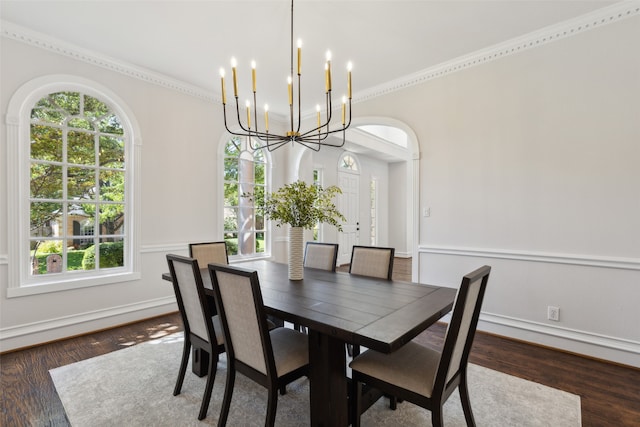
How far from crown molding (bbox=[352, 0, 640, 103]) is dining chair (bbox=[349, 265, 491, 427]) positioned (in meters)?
2.56

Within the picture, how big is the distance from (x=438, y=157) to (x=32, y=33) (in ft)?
13.4

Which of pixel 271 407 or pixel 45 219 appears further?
pixel 45 219

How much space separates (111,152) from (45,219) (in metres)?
0.91

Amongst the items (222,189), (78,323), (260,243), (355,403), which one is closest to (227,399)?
(355,403)

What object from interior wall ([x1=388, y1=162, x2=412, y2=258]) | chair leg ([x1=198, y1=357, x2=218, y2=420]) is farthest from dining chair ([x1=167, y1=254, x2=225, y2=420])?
interior wall ([x1=388, y1=162, x2=412, y2=258])

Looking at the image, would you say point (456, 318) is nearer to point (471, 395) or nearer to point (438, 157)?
point (471, 395)

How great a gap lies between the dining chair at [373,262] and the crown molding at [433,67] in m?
2.18

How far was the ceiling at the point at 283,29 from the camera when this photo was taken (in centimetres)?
245

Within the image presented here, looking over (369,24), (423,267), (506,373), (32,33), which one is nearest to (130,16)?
(32,33)

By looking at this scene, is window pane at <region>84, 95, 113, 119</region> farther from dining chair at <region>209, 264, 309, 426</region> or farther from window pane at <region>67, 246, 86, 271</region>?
dining chair at <region>209, 264, 309, 426</region>

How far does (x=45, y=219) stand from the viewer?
298 centimetres

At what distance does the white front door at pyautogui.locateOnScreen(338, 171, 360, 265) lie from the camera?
7043 millimetres

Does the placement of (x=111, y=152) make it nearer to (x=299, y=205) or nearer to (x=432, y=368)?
(x=299, y=205)

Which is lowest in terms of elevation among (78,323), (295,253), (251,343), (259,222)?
(78,323)
